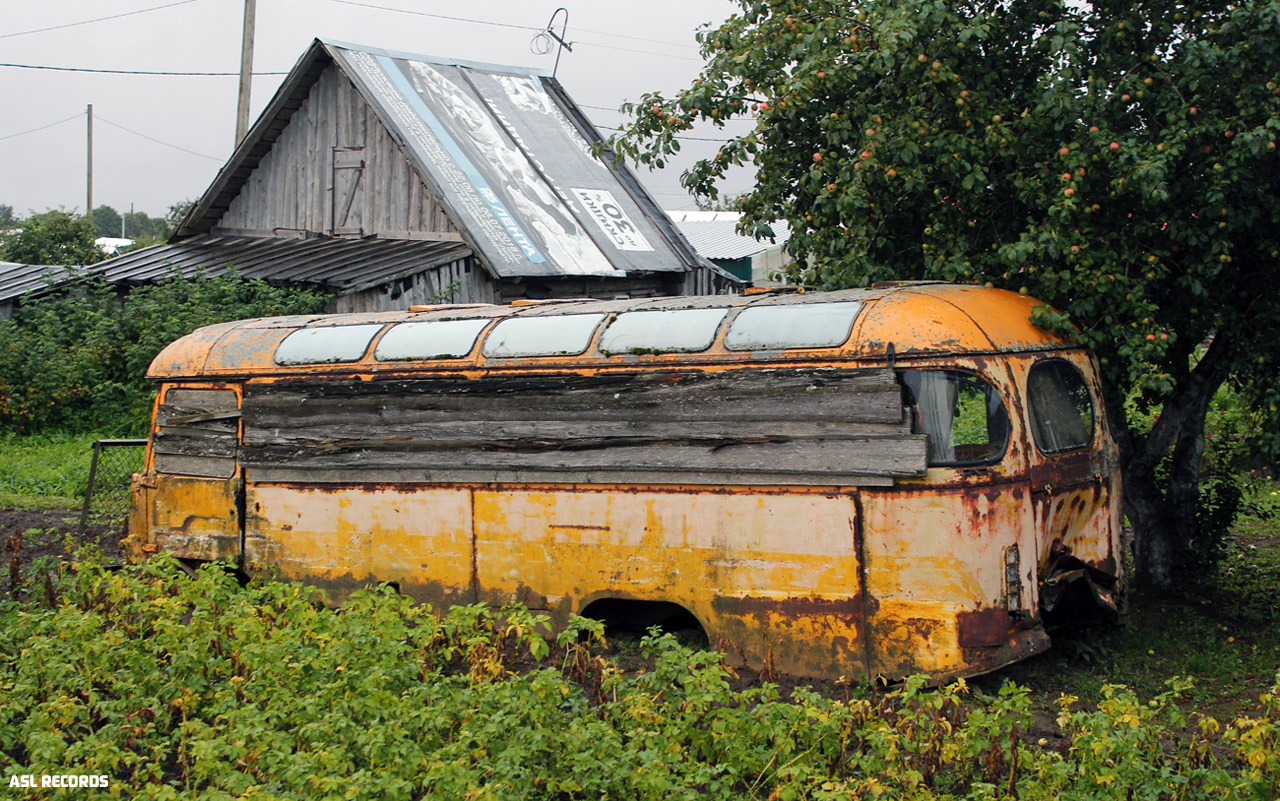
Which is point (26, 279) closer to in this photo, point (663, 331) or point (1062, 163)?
point (663, 331)

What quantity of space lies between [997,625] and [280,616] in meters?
3.97

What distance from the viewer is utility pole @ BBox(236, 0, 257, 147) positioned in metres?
19.6

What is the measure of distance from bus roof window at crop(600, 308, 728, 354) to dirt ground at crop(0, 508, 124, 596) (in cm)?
482

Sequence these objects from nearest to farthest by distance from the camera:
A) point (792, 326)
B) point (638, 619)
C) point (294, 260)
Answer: point (792, 326)
point (638, 619)
point (294, 260)

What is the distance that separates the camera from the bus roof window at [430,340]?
721 cm

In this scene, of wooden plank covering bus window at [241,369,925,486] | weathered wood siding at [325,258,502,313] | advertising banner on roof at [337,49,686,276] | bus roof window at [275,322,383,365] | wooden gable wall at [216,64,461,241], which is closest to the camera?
wooden plank covering bus window at [241,369,925,486]

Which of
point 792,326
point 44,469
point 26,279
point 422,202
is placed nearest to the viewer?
point 792,326

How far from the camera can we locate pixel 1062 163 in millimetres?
7188

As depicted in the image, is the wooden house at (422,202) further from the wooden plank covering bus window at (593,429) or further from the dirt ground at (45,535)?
the wooden plank covering bus window at (593,429)

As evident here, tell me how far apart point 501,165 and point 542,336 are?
10611mm

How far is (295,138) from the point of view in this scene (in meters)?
18.2

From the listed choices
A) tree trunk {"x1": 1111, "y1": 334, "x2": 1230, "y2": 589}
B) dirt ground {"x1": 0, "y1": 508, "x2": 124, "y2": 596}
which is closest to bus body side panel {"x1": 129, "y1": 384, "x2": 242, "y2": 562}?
dirt ground {"x1": 0, "y1": 508, "x2": 124, "y2": 596}

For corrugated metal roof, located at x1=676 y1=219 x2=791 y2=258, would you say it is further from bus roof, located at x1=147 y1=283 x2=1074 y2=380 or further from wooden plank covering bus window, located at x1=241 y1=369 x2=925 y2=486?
wooden plank covering bus window, located at x1=241 y1=369 x2=925 y2=486

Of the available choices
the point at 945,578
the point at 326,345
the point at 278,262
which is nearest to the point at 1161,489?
the point at 945,578
